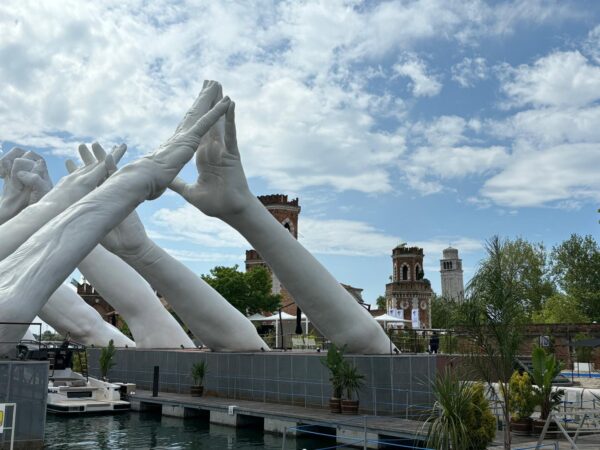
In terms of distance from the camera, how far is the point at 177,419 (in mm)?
18719

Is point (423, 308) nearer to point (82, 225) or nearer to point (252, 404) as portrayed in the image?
point (252, 404)

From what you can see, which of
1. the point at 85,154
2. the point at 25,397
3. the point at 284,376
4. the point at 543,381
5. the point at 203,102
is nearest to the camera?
the point at 25,397

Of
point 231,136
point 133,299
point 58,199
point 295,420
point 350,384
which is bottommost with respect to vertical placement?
point 295,420

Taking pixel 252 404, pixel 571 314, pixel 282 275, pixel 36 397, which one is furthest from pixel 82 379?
pixel 571 314

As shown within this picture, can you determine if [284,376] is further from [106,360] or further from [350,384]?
[106,360]

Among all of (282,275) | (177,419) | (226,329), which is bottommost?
(177,419)

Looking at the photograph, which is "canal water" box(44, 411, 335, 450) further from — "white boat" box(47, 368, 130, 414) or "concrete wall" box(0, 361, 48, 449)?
"concrete wall" box(0, 361, 48, 449)

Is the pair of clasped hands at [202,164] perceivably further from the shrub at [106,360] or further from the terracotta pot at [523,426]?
the terracotta pot at [523,426]

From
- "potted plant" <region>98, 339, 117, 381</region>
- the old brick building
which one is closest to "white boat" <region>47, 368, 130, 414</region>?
"potted plant" <region>98, 339, 117, 381</region>

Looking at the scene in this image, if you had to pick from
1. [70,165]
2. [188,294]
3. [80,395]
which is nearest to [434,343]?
[188,294]

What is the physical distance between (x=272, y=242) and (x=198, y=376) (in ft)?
19.2

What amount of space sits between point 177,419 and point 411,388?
7070 mm

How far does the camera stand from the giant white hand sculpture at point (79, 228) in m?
12.3

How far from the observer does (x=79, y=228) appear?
1328 centimetres
